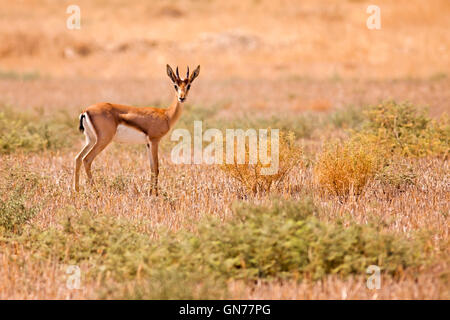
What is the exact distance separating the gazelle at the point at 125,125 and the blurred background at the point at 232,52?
11.1 meters

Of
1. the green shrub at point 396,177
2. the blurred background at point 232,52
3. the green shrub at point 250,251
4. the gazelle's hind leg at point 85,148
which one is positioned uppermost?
the blurred background at point 232,52

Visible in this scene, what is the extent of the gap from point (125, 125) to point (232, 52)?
3362 centimetres

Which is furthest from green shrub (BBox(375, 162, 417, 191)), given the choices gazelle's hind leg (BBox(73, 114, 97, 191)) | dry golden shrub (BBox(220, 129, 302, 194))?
gazelle's hind leg (BBox(73, 114, 97, 191))

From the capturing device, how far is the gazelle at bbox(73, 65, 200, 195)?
9.01 m

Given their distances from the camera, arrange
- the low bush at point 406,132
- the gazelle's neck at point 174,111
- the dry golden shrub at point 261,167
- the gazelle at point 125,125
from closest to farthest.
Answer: the dry golden shrub at point 261,167, the gazelle at point 125,125, the gazelle's neck at point 174,111, the low bush at point 406,132

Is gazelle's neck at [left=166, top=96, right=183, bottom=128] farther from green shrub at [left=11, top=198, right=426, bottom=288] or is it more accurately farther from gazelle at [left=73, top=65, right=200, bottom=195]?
green shrub at [left=11, top=198, right=426, bottom=288]

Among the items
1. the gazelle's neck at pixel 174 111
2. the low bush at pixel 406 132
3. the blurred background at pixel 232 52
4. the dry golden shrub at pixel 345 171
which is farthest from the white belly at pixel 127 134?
the blurred background at pixel 232 52

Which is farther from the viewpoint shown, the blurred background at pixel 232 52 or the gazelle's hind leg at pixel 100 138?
the blurred background at pixel 232 52

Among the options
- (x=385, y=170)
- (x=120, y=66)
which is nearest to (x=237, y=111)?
(x=385, y=170)

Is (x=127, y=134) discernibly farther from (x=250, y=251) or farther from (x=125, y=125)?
(x=250, y=251)

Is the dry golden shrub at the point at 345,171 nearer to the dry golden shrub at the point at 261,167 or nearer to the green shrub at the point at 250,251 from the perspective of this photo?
the dry golden shrub at the point at 261,167

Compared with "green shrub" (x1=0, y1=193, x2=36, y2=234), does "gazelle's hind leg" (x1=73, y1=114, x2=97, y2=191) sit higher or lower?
higher

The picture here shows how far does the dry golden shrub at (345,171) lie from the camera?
8656 millimetres

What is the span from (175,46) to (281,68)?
412 inches
